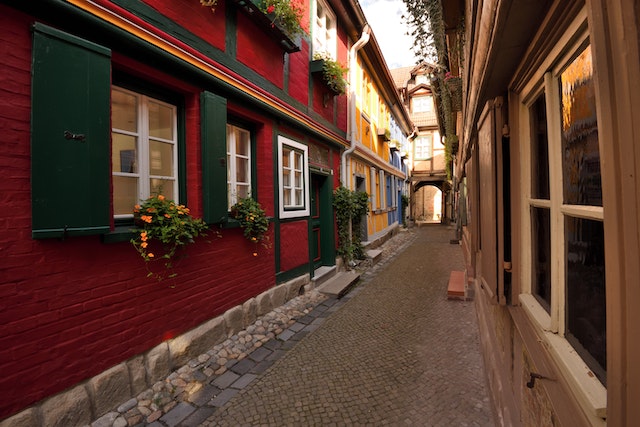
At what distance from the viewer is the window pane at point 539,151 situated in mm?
1626

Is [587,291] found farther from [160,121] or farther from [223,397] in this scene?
[160,121]

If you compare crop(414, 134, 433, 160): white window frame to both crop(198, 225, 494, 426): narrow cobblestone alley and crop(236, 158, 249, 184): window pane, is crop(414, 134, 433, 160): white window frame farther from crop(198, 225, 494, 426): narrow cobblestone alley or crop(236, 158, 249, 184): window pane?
crop(236, 158, 249, 184): window pane

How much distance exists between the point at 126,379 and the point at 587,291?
3129mm

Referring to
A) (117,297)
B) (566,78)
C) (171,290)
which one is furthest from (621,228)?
(171,290)

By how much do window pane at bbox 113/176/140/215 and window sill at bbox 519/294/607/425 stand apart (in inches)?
121

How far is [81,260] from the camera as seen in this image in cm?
234

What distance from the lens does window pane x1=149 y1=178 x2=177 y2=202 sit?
3.06m

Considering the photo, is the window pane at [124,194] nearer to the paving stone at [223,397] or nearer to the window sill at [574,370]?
the paving stone at [223,397]

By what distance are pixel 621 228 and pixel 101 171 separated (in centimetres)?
285

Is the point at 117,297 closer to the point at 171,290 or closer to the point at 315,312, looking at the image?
the point at 171,290

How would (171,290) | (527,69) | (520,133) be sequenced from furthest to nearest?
(171,290), (520,133), (527,69)

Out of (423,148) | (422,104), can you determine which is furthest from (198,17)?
(422,104)

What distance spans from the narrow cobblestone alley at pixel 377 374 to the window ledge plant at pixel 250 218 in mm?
1404

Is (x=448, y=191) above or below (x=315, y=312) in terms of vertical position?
above
